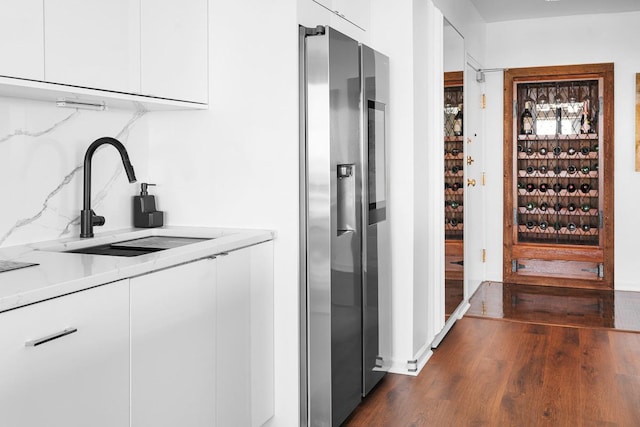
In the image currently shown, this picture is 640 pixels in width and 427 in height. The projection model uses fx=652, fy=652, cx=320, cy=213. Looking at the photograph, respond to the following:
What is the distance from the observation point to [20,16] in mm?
1967

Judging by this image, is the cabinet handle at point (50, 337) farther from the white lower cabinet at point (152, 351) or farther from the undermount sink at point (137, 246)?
the undermount sink at point (137, 246)

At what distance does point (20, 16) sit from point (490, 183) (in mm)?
5453

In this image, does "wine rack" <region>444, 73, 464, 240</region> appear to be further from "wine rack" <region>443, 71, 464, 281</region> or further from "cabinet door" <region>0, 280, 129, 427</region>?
"cabinet door" <region>0, 280, 129, 427</region>

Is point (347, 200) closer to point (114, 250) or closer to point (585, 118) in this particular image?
point (114, 250)

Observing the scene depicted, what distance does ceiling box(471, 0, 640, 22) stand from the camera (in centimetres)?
574

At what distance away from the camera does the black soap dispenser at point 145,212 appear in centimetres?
292

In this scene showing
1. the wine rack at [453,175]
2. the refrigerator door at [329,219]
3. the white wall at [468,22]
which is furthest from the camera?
the white wall at [468,22]

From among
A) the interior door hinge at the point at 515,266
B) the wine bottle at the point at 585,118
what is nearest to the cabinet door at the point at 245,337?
the interior door hinge at the point at 515,266

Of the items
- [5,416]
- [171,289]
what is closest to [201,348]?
[171,289]

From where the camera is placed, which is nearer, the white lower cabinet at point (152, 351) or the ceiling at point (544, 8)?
the white lower cabinet at point (152, 351)

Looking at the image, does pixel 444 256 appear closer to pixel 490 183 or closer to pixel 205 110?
pixel 205 110

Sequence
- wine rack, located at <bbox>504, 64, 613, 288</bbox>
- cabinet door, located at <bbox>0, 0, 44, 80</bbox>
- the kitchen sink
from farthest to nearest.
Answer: wine rack, located at <bbox>504, 64, 613, 288</bbox>, the kitchen sink, cabinet door, located at <bbox>0, 0, 44, 80</bbox>

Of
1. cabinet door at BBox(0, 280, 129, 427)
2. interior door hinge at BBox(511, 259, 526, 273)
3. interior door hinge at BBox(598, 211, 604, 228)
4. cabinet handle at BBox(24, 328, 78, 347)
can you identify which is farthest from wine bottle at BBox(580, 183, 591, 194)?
cabinet handle at BBox(24, 328, 78, 347)

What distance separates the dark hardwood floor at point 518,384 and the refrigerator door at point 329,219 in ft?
1.11
